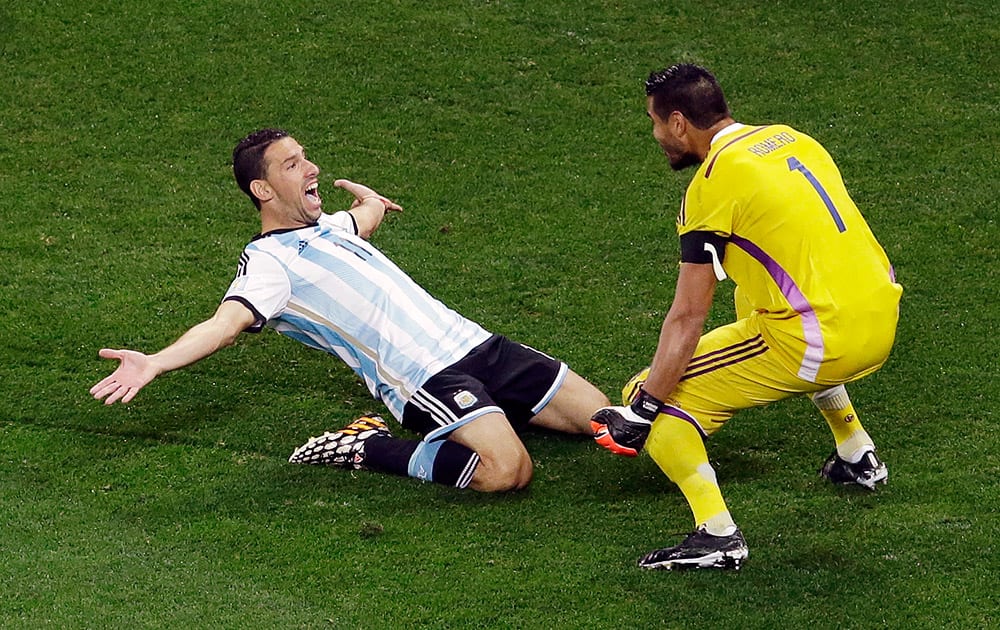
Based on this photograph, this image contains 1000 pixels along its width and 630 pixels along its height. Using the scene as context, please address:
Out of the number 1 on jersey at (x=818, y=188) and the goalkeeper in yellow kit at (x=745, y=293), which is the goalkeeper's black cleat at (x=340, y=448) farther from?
the number 1 on jersey at (x=818, y=188)

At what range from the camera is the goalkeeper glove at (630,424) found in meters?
4.44

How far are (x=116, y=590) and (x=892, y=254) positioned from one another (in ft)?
13.8

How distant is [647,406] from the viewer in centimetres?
446

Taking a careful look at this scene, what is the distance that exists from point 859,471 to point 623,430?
1097 mm

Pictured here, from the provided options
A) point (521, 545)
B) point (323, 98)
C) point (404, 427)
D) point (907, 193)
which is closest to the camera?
point (521, 545)

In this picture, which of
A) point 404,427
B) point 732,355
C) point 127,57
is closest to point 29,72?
point 127,57

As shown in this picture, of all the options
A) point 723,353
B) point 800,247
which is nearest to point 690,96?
point 800,247

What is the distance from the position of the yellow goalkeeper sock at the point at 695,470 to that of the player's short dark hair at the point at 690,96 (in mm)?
998

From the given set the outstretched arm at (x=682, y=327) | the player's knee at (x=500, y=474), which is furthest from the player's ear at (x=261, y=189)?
the outstretched arm at (x=682, y=327)

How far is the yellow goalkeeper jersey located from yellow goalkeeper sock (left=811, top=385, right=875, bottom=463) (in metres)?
0.52

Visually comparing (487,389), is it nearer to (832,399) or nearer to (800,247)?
(832,399)

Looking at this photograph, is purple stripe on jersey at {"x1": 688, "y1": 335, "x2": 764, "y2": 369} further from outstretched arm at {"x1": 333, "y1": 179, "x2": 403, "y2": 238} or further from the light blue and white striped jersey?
outstretched arm at {"x1": 333, "y1": 179, "x2": 403, "y2": 238}

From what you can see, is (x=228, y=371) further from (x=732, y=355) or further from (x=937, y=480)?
(x=937, y=480)

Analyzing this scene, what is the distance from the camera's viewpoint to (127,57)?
29.1ft
